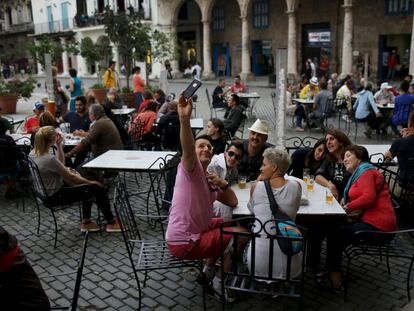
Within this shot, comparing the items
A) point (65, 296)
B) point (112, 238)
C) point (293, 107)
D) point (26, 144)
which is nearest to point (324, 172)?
point (112, 238)

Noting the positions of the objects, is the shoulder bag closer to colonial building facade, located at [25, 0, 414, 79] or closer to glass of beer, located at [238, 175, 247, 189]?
glass of beer, located at [238, 175, 247, 189]

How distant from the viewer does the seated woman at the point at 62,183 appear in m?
5.24

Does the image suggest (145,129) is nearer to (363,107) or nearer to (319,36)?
(363,107)

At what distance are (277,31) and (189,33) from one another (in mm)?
8022

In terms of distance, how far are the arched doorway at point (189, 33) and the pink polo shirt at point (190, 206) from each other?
96.6 ft

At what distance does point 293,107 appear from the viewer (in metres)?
13.1

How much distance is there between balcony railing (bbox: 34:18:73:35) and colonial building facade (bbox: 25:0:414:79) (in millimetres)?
1812

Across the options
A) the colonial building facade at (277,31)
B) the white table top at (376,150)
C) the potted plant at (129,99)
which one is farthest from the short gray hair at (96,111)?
the colonial building facade at (277,31)

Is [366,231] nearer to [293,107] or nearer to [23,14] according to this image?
[293,107]

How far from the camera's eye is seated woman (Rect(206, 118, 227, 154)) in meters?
6.41

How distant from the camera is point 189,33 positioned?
110ft

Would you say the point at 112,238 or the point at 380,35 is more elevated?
the point at 380,35

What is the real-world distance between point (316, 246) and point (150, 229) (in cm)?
212

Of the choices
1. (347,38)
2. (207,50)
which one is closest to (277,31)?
(207,50)
